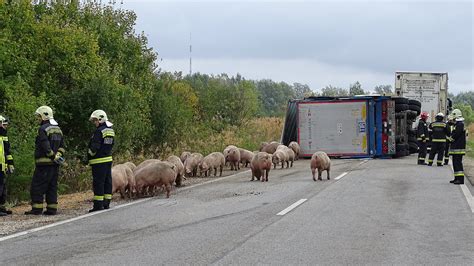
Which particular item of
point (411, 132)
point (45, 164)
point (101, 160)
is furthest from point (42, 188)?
point (411, 132)

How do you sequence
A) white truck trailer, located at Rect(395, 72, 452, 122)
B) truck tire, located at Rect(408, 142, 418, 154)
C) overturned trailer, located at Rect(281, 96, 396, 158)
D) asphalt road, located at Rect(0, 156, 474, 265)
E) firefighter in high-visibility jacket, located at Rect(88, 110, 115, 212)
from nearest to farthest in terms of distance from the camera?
asphalt road, located at Rect(0, 156, 474, 265), firefighter in high-visibility jacket, located at Rect(88, 110, 115, 212), overturned trailer, located at Rect(281, 96, 396, 158), truck tire, located at Rect(408, 142, 418, 154), white truck trailer, located at Rect(395, 72, 452, 122)

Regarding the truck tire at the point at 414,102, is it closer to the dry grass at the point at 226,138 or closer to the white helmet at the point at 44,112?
the dry grass at the point at 226,138

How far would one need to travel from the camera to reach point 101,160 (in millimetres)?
12984

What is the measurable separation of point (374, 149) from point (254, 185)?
11625mm

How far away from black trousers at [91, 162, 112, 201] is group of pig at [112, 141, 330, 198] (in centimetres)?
100

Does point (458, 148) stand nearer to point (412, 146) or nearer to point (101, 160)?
point (101, 160)

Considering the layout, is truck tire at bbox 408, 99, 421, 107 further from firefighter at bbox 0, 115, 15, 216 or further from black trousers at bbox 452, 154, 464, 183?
firefighter at bbox 0, 115, 15, 216

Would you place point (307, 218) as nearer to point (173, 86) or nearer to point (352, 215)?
point (352, 215)

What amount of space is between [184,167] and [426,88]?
17.6 meters

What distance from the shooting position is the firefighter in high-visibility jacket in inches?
505

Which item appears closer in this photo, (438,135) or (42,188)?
(42,188)

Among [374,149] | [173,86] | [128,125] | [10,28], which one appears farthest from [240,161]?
[173,86]

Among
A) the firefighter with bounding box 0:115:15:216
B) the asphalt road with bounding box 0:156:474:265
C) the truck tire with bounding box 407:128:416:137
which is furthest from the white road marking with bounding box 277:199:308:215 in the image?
the truck tire with bounding box 407:128:416:137

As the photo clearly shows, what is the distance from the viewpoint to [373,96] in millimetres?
27469
